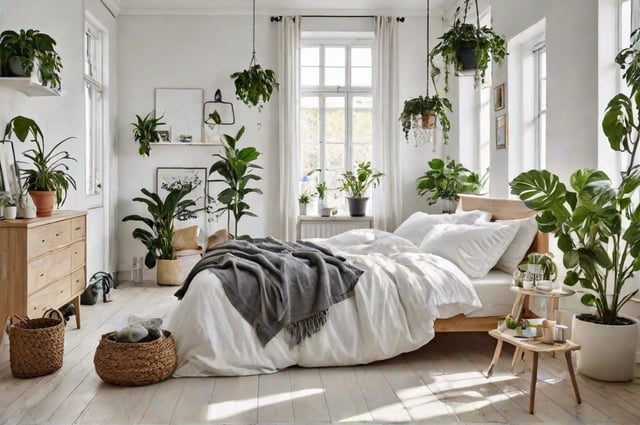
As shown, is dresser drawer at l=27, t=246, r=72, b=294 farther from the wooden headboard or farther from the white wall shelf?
the wooden headboard

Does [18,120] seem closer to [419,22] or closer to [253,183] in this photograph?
[253,183]

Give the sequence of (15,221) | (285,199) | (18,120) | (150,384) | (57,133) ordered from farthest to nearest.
→ (285,199) < (57,133) < (18,120) < (15,221) < (150,384)

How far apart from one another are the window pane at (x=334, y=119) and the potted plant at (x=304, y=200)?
0.70 meters

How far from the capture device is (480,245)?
14.0ft

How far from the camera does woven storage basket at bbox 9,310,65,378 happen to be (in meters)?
3.50

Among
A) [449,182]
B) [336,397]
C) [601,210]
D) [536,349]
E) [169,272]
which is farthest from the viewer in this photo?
[169,272]

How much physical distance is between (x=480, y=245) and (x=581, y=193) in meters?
0.91

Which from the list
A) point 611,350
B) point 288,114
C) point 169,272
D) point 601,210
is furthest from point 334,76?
point 611,350

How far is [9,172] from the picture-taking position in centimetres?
416

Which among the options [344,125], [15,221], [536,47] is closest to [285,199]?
[344,125]

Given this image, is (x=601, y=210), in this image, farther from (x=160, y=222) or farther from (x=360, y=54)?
(x=160, y=222)

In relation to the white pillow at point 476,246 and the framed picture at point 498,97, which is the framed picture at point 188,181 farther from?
the white pillow at point 476,246

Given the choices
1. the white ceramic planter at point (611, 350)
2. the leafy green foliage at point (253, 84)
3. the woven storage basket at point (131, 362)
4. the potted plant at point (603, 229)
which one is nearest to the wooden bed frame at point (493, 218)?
the potted plant at point (603, 229)

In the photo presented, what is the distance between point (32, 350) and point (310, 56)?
4934mm
